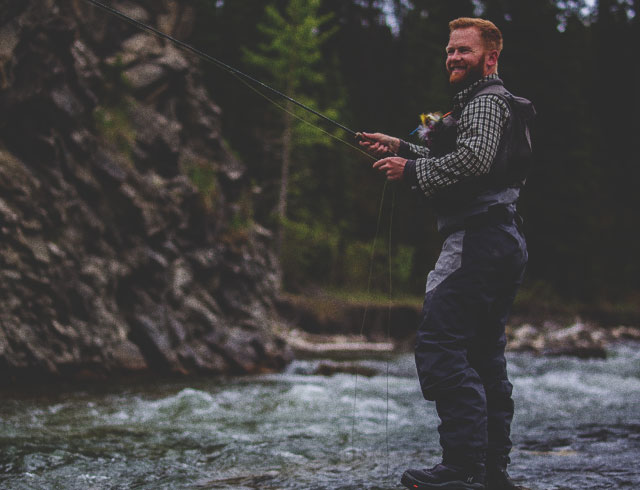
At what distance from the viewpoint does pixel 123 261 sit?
964cm

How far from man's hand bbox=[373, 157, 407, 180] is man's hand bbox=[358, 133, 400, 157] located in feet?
0.83

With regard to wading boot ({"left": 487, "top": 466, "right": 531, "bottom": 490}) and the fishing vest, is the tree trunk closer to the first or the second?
the fishing vest

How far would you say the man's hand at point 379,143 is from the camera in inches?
130

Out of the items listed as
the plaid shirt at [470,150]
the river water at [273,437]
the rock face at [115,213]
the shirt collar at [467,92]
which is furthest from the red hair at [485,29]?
the rock face at [115,213]

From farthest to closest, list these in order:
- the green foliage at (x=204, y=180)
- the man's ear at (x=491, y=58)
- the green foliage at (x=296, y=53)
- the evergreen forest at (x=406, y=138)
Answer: the evergreen forest at (x=406, y=138) → the green foliage at (x=296, y=53) → the green foliage at (x=204, y=180) → the man's ear at (x=491, y=58)

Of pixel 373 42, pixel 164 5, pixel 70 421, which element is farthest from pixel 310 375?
pixel 373 42

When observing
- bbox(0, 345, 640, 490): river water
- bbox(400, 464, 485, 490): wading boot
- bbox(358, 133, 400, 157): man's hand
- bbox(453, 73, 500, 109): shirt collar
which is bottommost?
bbox(0, 345, 640, 490): river water

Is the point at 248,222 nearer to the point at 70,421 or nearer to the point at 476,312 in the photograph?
the point at 70,421

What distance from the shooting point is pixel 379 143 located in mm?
3314

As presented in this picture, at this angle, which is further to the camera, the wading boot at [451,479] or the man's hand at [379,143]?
the man's hand at [379,143]

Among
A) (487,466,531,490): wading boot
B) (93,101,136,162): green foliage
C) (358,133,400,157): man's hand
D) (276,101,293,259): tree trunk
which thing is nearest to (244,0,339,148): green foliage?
(276,101,293,259): tree trunk

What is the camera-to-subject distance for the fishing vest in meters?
2.88

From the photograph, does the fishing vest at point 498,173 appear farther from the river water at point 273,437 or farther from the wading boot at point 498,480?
the river water at point 273,437

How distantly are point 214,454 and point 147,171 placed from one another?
26.3ft
